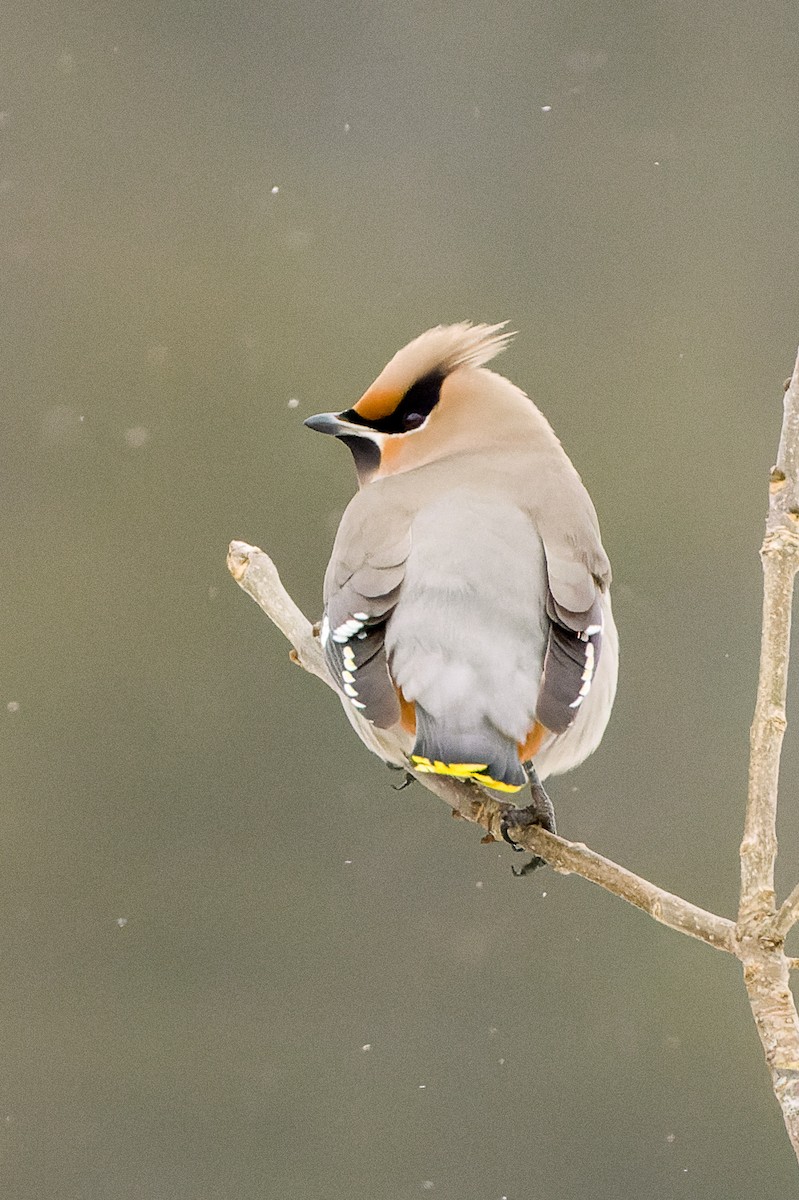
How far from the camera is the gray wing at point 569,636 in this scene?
1.49 meters

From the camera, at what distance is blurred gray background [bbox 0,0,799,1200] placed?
3.26 metres

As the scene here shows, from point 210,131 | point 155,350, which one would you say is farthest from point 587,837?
point 210,131

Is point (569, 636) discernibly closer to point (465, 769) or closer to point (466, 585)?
point (466, 585)

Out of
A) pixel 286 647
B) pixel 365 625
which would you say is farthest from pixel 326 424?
pixel 286 647

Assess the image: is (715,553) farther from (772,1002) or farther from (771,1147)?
(772,1002)

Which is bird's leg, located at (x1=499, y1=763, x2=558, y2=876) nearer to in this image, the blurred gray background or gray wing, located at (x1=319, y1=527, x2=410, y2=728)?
gray wing, located at (x1=319, y1=527, x2=410, y2=728)

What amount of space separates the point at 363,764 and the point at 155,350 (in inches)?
38.0

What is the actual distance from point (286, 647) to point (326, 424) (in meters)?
1.50

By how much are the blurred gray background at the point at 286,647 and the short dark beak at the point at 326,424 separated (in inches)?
51.3

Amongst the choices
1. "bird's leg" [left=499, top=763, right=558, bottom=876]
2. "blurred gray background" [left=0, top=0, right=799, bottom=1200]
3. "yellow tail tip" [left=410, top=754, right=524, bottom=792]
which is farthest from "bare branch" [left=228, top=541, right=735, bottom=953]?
"blurred gray background" [left=0, top=0, right=799, bottom=1200]

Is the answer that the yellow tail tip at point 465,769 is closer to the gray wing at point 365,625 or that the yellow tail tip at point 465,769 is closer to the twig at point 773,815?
the gray wing at point 365,625

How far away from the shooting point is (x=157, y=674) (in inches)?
131

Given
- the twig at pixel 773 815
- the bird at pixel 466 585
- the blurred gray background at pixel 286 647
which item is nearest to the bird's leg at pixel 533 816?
the bird at pixel 466 585

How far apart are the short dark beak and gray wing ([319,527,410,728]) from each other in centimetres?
21
